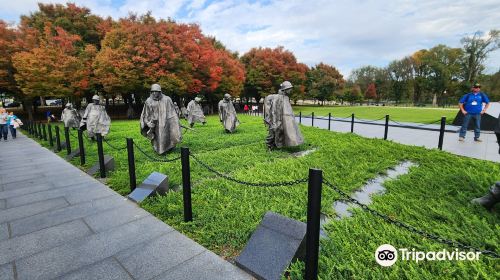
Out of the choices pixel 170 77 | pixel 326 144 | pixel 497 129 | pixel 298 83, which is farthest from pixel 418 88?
pixel 497 129

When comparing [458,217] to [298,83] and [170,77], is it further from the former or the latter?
[298,83]

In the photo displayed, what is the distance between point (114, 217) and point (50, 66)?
68.1 ft

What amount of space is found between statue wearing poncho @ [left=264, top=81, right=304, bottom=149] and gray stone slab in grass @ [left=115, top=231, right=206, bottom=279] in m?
4.90

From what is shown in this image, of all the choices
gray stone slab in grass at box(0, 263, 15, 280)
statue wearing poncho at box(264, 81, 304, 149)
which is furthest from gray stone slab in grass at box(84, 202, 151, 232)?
statue wearing poncho at box(264, 81, 304, 149)

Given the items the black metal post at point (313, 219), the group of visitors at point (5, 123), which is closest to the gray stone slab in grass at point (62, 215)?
the black metal post at point (313, 219)

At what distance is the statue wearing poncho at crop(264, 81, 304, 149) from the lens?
7.70m

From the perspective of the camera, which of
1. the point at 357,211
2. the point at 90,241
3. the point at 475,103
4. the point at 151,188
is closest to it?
the point at 90,241

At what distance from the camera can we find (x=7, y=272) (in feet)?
8.98

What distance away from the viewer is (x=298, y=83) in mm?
37688

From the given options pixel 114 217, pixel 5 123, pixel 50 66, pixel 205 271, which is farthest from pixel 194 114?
pixel 205 271

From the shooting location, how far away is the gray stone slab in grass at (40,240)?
10.2 ft

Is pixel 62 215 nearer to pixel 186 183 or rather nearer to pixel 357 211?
pixel 186 183

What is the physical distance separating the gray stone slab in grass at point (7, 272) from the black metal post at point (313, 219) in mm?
2795

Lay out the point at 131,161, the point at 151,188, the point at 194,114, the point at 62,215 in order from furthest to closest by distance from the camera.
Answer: the point at 194,114, the point at 131,161, the point at 151,188, the point at 62,215
